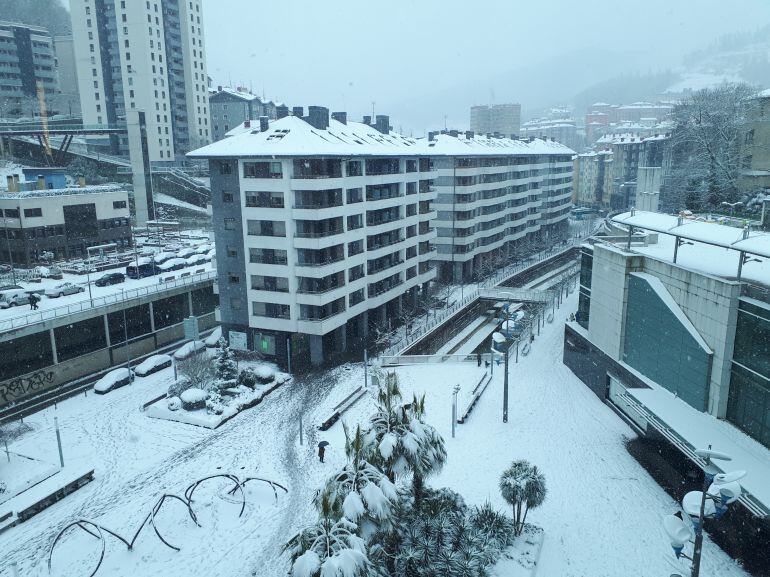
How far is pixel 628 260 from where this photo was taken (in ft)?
98.4

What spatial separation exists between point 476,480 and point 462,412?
681 centimetres

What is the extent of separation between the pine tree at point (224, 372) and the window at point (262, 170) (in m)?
13.1

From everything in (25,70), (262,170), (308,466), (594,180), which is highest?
(25,70)

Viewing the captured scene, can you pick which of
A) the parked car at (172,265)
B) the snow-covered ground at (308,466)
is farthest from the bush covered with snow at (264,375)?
the parked car at (172,265)

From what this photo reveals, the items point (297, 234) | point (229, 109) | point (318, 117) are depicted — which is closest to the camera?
point (297, 234)

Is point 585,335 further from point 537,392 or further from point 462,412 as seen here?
point 462,412

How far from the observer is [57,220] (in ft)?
198

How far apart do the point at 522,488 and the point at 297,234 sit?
2654 cm

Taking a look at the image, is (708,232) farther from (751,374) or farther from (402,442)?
(402,442)

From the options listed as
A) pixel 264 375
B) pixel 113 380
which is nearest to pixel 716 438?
pixel 264 375

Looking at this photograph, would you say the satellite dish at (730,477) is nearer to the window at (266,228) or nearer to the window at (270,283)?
the window at (270,283)

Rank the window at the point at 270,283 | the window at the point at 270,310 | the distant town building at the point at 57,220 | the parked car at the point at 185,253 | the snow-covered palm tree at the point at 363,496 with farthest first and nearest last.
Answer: the parked car at the point at 185,253
the distant town building at the point at 57,220
the window at the point at 270,310
the window at the point at 270,283
the snow-covered palm tree at the point at 363,496

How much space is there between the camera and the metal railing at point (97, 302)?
37750mm

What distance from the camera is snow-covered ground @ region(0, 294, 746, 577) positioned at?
20.3m
